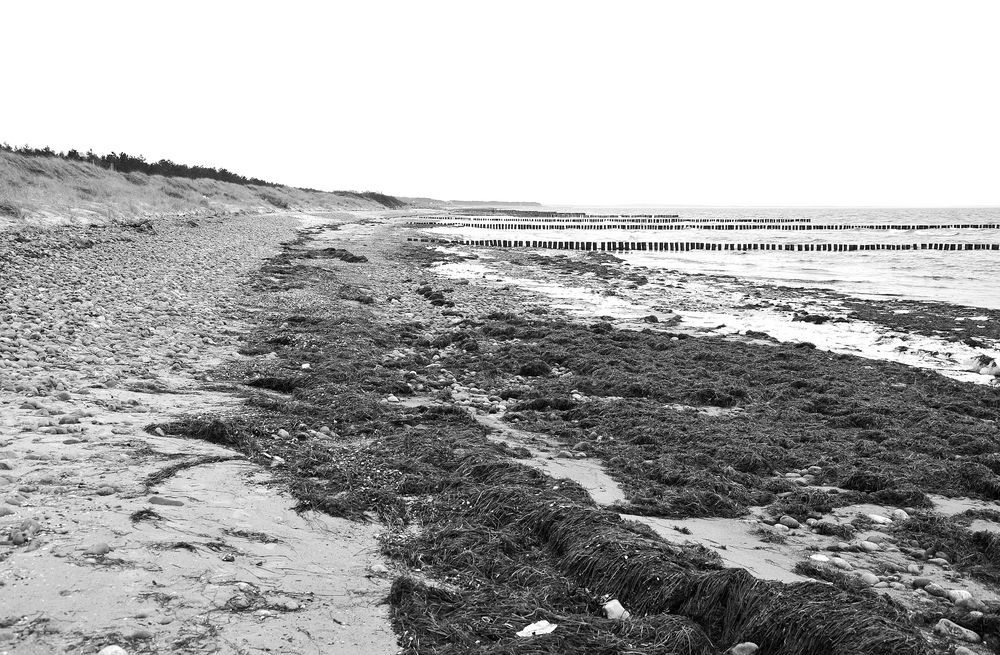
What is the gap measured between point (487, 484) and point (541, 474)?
1.37 feet

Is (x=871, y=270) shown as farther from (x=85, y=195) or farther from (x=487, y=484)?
(x=85, y=195)

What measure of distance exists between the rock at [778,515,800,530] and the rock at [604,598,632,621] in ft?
6.26

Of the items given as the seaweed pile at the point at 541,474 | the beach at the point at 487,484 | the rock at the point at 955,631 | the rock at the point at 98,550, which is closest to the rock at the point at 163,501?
the beach at the point at 487,484

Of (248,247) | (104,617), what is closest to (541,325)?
(104,617)

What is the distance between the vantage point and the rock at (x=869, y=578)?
388 cm

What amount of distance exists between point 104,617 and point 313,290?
42.5 feet

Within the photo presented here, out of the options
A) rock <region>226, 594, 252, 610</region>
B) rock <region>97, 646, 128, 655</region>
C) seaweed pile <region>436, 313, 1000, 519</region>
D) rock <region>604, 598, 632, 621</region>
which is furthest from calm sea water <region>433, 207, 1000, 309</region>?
rock <region>97, 646, 128, 655</region>

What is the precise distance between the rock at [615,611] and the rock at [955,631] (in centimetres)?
150

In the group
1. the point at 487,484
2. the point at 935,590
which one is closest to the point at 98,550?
the point at 487,484

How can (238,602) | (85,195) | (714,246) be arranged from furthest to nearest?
(714,246)
(85,195)
(238,602)

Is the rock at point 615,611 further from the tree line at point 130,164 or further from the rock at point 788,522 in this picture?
the tree line at point 130,164

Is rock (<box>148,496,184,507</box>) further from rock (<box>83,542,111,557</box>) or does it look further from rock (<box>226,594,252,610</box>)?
rock (<box>226,594,252,610</box>)

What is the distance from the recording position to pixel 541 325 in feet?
41.6

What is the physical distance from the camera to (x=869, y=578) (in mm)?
3930
